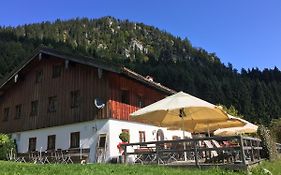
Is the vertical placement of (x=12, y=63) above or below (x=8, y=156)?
above

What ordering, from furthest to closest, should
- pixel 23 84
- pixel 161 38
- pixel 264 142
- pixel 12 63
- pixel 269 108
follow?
pixel 161 38 < pixel 269 108 < pixel 12 63 < pixel 23 84 < pixel 264 142

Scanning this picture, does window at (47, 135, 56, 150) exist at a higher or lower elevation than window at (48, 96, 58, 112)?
lower

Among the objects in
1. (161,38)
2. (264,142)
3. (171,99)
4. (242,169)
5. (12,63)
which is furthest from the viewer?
(161,38)

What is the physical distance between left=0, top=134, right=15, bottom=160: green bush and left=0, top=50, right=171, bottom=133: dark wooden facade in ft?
4.79

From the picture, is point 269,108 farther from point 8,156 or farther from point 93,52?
point 8,156

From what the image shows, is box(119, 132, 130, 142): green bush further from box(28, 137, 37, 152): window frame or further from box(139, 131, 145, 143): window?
box(28, 137, 37, 152): window frame

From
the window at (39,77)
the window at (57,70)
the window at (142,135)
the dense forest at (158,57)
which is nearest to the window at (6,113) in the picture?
the window at (39,77)

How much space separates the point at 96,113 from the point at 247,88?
7503 cm

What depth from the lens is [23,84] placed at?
2970cm

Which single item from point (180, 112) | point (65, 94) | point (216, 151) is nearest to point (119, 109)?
point (65, 94)

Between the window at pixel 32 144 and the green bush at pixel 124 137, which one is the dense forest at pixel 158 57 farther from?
the green bush at pixel 124 137

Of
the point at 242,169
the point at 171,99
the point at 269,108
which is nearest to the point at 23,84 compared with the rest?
the point at 171,99

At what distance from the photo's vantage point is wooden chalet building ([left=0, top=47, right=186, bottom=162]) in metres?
22.9

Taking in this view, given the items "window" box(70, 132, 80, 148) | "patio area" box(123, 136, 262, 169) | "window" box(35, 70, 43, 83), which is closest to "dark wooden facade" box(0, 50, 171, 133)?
"window" box(35, 70, 43, 83)
